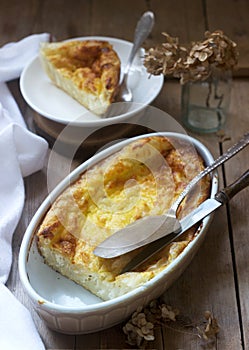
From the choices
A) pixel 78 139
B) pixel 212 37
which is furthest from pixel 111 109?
pixel 212 37

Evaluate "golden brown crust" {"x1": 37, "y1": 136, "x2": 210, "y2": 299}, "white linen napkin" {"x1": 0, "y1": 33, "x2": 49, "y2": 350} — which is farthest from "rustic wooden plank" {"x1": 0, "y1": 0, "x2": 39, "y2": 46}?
"golden brown crust" {"x1": 37, "y1": 136, "x2": 210, "y2": 299}

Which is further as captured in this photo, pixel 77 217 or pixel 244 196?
pixel 244 196

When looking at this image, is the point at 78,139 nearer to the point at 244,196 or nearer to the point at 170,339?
the point at 244,196

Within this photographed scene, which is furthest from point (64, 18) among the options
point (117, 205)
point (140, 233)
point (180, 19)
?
point (140, 233)

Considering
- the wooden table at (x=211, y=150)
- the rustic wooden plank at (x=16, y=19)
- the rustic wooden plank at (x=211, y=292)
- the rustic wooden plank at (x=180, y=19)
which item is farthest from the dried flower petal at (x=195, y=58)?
the rustic wooden plank at (x=16, y=19)

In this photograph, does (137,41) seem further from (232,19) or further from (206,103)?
(232,19)

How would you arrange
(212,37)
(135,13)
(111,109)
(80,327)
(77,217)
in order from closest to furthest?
1. (80,327)
2. (77,217)
3. (212,37)
4. (111,109)
5. (135,13)
